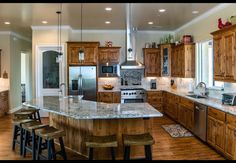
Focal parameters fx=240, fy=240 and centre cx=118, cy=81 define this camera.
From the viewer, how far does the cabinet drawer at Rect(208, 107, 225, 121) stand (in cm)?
417

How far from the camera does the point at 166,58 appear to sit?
Result: 8.14 meters

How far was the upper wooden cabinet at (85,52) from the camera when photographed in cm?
760

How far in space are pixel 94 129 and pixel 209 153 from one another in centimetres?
227

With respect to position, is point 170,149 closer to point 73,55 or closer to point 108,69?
point 108,69

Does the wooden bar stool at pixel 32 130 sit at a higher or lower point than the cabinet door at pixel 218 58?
lower

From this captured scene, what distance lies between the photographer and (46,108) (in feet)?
13.5

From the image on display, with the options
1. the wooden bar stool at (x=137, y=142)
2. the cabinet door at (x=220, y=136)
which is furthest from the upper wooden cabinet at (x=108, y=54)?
the wooden bar stool at (x=137, y=142)

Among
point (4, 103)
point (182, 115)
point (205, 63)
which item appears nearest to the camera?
point (182, 115)

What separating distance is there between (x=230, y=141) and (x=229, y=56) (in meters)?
1.56

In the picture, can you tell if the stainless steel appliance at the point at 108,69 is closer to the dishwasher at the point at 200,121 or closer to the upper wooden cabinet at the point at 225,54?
the dishwasher at the point at 200,121

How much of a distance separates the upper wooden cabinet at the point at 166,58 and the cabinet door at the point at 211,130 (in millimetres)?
3524

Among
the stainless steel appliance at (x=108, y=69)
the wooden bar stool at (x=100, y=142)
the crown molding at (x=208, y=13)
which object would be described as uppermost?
the crown molding at (x=208, y=13)

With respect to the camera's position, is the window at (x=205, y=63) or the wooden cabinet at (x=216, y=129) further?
the window at (x=205, y=63)

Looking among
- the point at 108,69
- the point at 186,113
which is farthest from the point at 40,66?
the point at 186,113
